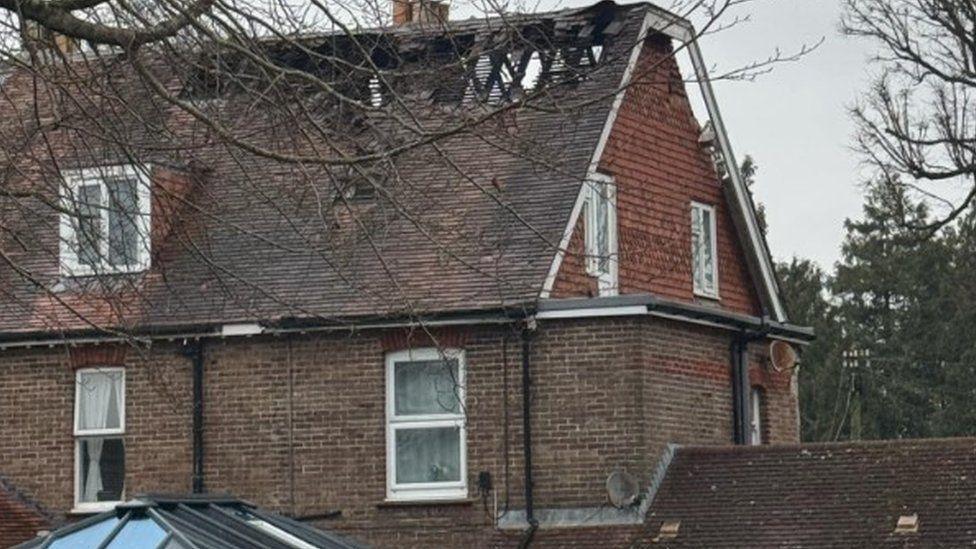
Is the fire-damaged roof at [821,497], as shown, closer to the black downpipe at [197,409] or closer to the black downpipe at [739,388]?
the black downpipe at [739,388]

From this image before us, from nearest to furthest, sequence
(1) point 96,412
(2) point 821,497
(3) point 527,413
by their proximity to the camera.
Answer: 1. (2) point 821,497
2. (3) point 527,413
3. (1) point 96,412

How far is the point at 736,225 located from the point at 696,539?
27.4 feet

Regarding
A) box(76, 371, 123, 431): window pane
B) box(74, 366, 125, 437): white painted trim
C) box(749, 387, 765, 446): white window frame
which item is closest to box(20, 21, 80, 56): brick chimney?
box(74, 366, 125, 437): white painted trim

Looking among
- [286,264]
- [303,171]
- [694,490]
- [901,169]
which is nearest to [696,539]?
[694,490]

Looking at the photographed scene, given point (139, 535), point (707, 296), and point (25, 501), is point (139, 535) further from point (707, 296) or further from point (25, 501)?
point (707, 296)

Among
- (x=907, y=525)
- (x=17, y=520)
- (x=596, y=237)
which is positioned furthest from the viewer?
(x=17, y=520)

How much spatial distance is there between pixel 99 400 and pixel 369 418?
3936 millimetres

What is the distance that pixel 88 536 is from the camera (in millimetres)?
19453

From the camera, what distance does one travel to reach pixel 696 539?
28.8 meters

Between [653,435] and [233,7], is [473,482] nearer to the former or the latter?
[653,435]

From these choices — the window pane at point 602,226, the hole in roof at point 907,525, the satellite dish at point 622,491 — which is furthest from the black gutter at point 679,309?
the hole in roof at point 907,525

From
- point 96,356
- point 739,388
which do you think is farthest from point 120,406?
point 739,388

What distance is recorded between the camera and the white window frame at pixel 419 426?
30.9 metres

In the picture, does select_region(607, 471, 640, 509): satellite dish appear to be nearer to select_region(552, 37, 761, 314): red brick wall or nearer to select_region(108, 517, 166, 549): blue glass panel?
select_region(552, 37, 761, 314): red brick wall
